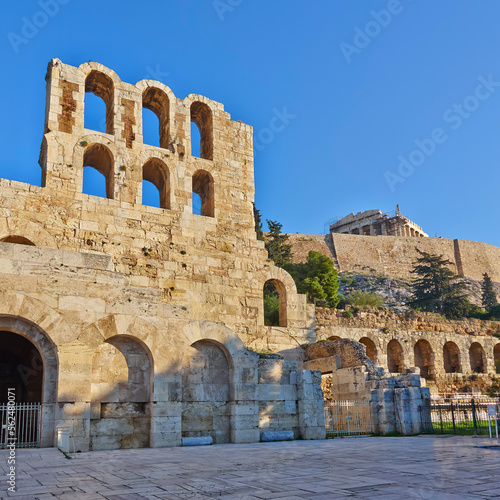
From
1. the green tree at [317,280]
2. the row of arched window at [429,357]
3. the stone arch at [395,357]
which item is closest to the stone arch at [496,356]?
the row of arched window at [429,357]

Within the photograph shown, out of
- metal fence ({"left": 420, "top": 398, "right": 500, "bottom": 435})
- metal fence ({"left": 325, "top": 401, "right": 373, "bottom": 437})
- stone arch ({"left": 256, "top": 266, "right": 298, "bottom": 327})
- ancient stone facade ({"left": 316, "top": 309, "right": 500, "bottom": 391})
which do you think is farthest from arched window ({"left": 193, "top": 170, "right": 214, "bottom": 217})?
metal fence ({"left": 420, "top": 398, "right": 500, "bottom": 435})

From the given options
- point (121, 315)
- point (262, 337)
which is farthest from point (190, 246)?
point (121, 315)

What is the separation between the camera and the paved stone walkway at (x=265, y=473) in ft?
20.5

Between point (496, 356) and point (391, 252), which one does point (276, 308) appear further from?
point (391, 252)

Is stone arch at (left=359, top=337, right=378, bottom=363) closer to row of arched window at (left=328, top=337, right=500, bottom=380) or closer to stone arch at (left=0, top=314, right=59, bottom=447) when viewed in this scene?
row of arched window at (left=328, top=337, right=500, bottom=380)

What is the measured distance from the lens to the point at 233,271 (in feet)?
64.0

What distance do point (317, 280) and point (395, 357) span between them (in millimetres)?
9385

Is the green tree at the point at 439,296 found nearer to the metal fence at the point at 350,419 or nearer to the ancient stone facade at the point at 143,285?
the ancient stone facade at the point at 143,285

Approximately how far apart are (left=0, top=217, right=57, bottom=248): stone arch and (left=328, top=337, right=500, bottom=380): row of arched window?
19.3 m

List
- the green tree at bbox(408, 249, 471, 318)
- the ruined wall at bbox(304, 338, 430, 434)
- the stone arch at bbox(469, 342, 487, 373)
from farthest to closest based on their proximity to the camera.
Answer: the green tree at bbox(408, 249, 471, 318) < the stone arch at bbox(469, 342, 487, 373) < the ruined wall at bbox(304, 338, 430, 434)

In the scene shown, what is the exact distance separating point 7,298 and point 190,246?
7.88 metres

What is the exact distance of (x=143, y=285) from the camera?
1738 cm

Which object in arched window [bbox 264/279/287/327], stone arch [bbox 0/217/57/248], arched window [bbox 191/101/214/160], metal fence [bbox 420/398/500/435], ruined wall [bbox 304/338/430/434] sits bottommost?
metal fence [bbox 420/398/500/435]

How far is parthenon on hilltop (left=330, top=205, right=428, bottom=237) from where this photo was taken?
82000 mm
